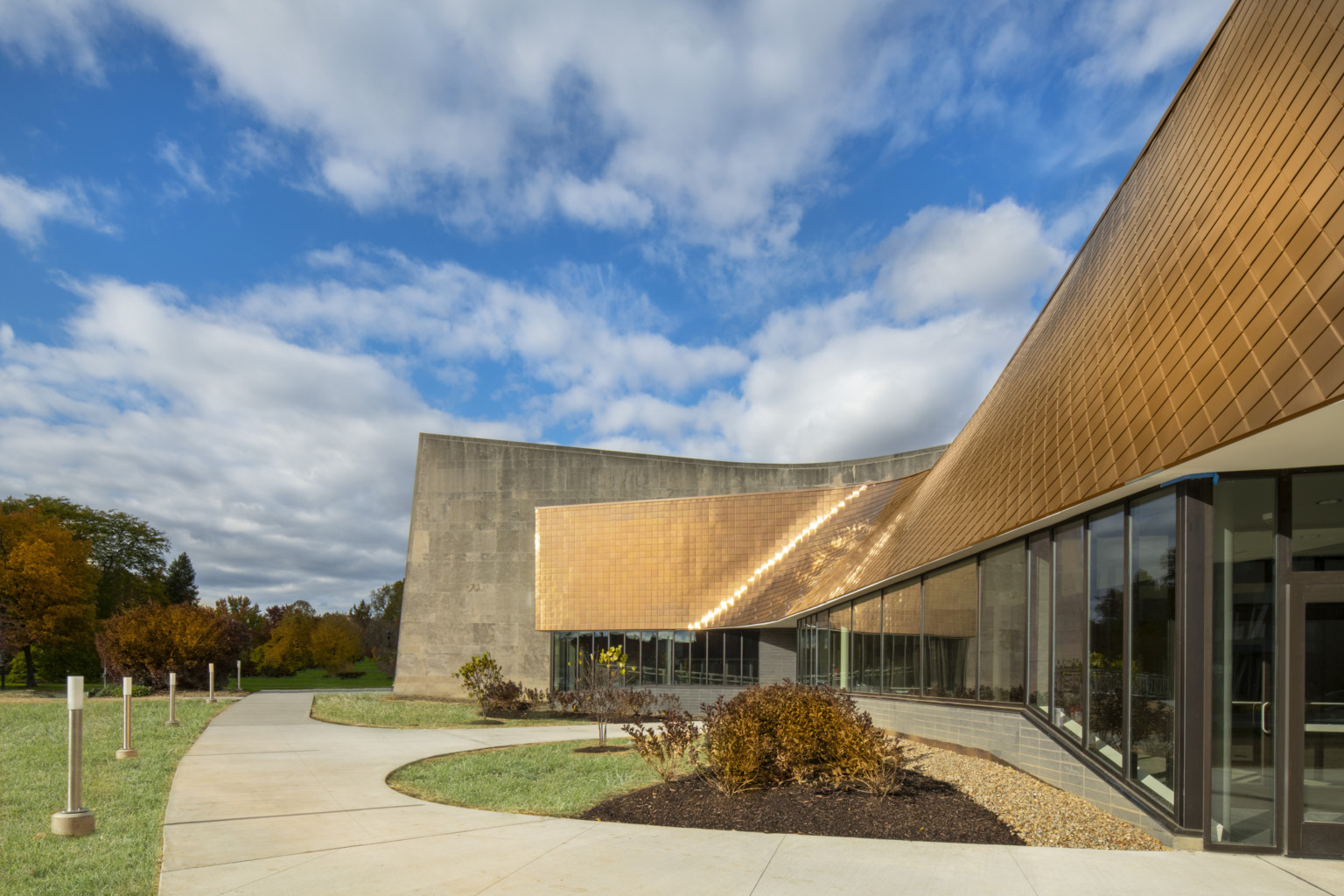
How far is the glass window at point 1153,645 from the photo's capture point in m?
7.93

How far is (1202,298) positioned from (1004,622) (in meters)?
5.79

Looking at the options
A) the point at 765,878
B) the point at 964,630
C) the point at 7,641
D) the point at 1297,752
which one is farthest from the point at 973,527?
the point at 7,641

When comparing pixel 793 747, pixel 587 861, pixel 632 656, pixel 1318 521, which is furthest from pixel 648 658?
pixel 1318 521

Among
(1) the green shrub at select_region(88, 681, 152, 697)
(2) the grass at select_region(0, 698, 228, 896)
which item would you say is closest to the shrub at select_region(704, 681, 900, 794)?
(2) the grass at select_region(0, 698, 228, 896)

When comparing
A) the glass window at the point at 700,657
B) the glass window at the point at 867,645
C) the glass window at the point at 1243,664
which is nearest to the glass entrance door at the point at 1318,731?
the glass window at the point at 1243,664

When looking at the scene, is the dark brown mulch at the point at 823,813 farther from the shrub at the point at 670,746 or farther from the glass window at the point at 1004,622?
the glass window at the point at 1004,622

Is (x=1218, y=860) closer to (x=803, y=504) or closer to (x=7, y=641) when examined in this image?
(x=803, y=504)

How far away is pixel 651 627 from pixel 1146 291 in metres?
22.9

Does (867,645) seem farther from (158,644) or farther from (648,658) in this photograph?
(158,644)

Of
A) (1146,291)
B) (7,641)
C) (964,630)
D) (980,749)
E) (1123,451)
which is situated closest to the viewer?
(1123,451)

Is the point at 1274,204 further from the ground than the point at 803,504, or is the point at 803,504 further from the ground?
the point at 1274,204

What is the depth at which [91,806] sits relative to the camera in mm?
9953

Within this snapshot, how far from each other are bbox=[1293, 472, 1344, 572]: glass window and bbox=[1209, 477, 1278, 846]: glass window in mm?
201

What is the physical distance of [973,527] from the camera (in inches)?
503
